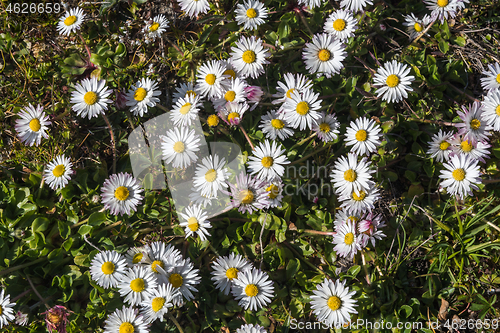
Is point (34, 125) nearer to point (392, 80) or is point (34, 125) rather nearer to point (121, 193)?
point (121, 193)

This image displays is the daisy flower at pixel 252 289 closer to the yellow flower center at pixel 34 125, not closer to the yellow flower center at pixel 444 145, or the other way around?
the yellow flower center at pixel 444 145

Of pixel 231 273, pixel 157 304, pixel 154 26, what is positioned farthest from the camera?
pixel 154 26

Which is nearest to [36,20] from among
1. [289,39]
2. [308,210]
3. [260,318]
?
[289,39]

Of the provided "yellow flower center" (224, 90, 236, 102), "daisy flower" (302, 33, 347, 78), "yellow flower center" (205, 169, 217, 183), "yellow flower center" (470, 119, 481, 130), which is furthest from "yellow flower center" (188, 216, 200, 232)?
"yellow flower center" (470, 119, 481, 130)

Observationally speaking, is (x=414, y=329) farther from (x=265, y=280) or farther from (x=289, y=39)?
(x=289, y=39)

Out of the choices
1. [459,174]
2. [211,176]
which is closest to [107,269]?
[211,176]

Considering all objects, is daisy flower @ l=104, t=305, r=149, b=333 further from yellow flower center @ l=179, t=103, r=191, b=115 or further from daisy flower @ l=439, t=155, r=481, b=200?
daisy flower @ l=439, t=155, r=481, b=200
